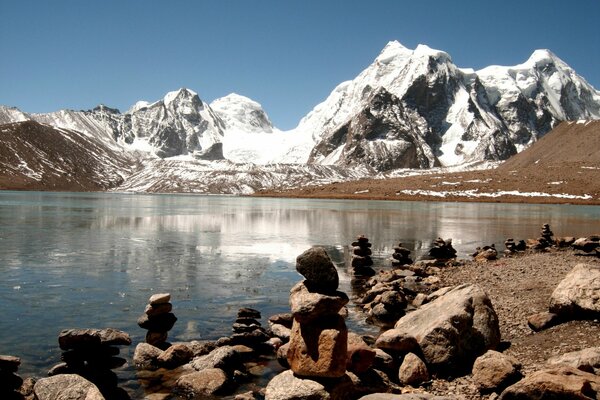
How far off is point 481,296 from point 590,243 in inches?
1170

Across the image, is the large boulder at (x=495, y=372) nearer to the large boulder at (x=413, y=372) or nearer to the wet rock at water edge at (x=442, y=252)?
the large boulder at (x=413, y=372)

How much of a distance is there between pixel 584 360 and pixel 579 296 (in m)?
5.18

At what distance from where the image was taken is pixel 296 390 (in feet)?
39.9

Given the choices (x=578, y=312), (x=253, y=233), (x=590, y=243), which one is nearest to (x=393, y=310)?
(x=578, y=312)

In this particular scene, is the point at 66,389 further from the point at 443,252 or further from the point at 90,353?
the point at 443,252

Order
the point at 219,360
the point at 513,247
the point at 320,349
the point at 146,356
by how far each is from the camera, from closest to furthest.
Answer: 1. the point at 320,349
2. the point at 219,360
3. the point at 146,356
4. the point at 513,247

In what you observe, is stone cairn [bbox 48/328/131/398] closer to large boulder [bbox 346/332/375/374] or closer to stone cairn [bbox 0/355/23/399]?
stone cairn [bbox 0/355/23/399]

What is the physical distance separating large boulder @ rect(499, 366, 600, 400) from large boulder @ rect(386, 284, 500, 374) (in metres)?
3.75

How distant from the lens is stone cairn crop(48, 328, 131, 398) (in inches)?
582

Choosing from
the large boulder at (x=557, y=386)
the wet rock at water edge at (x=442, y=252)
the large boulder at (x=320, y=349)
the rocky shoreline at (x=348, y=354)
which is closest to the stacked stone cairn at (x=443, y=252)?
the wet rock at water edge at (x=442, y=252)

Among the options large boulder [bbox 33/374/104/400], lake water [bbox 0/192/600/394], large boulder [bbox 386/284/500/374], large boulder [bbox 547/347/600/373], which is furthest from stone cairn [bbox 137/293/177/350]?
large boulder [bbox 547/347/600/373]

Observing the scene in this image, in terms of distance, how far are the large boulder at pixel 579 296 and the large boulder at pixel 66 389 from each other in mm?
14375

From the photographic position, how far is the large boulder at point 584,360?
38.6 ft

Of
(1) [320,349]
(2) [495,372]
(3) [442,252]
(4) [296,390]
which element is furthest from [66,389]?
(3) [442,252]
